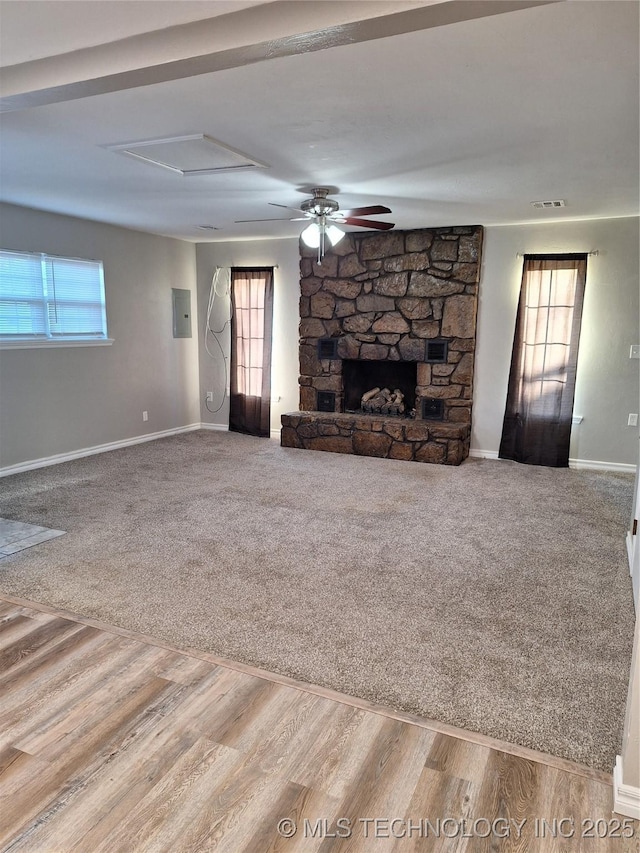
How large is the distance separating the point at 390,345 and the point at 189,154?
3.47 meters

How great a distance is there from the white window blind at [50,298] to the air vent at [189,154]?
7.80 ft

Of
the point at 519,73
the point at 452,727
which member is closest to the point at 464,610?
the point at 452,727

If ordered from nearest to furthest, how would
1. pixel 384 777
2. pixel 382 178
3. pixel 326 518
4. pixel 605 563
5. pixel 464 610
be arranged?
pixel 384 777
pixel 464 610
pixel 605 563
pixel 382 178
pixel 326 518

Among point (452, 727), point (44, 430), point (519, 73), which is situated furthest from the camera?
point (44, 430)

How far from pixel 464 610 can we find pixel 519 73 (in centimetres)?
246

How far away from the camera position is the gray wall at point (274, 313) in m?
6.78

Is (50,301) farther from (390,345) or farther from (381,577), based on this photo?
(381,577)

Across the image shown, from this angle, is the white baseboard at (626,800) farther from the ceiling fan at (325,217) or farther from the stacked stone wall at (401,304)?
the stacked stone wall at (401,304)

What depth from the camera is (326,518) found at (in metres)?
4.18

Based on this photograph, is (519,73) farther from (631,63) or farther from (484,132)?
(484,132)

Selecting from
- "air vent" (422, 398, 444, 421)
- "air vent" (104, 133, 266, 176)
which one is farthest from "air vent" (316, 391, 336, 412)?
"air vent" (104, 133, 266, 176)

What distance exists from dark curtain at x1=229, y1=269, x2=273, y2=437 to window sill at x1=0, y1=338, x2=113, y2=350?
161 cm

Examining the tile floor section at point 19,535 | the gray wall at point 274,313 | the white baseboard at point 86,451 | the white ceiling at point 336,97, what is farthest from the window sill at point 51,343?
the tile floor section at point 19,535

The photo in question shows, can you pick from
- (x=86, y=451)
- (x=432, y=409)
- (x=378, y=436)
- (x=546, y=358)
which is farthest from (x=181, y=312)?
(x=546, y=358)
